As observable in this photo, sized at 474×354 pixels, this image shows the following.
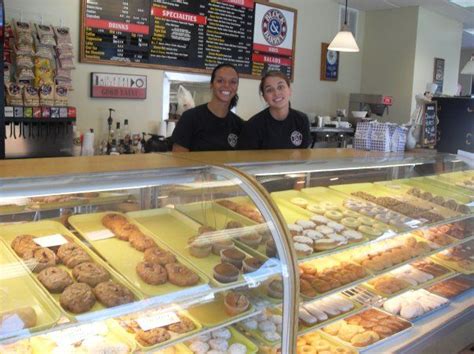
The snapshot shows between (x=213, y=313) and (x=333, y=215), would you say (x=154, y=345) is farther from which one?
(x=333, y=215)

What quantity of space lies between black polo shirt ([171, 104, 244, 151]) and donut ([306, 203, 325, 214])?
958 millimetres

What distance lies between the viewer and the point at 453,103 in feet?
11.7

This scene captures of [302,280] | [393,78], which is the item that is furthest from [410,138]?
[393,78]

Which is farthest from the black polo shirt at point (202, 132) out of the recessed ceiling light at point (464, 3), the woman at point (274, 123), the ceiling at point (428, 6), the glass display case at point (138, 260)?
the recessed ceiling light at point (464, 3)

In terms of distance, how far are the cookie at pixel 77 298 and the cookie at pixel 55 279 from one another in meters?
0.02

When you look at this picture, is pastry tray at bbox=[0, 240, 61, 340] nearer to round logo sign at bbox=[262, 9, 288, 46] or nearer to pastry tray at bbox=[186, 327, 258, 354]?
pastry tray at bbox=[186, 327, 258, 354]

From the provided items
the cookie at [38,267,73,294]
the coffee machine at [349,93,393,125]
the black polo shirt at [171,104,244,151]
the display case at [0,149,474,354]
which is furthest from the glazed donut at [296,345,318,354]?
the coffee machine at [349,93,393,125]

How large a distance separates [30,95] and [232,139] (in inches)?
63.3

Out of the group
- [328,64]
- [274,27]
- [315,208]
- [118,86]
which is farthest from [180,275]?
[328,64]

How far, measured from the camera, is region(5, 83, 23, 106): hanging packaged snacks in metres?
3.60

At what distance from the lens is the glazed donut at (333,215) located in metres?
2.30

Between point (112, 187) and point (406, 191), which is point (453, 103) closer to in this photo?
point (406, 191)

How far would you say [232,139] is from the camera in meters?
3.16

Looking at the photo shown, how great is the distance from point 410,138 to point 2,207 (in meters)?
2.27
